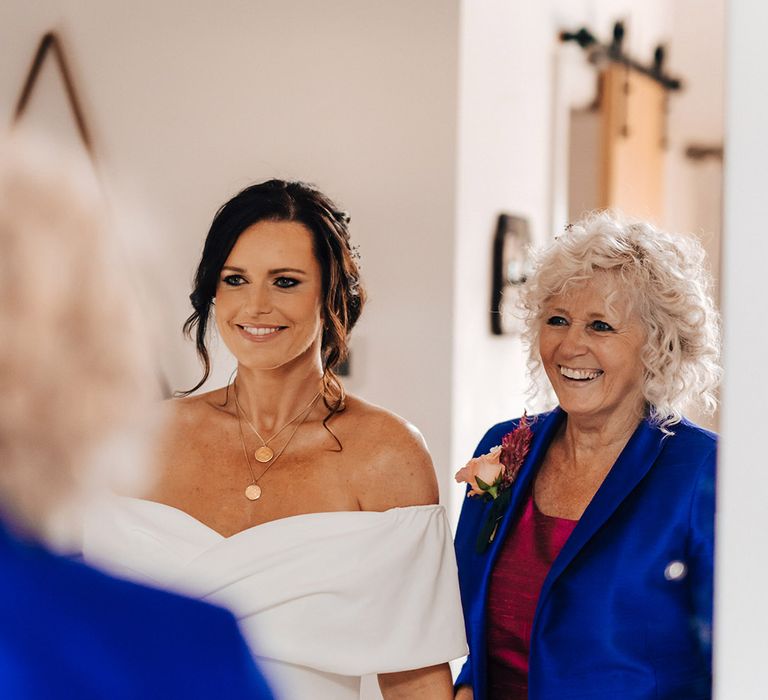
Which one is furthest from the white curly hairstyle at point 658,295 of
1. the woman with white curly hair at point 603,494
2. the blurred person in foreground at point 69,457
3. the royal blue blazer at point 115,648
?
the royal blue blazer at point 115,648

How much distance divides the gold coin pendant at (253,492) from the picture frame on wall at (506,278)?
0.35m

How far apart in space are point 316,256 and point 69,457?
0.45 metres

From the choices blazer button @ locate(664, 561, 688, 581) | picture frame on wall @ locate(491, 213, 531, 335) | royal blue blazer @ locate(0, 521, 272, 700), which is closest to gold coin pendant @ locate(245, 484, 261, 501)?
picture frame on wall @ locate(491, 213, 531, 335)

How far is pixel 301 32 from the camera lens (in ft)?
3.98

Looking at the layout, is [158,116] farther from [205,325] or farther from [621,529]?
[621,529]

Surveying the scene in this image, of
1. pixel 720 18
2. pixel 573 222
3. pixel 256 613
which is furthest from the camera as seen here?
pixel 720 18

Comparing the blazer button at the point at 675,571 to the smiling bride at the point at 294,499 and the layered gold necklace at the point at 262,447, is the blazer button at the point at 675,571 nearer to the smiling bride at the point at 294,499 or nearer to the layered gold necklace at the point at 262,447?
the smiling bride at the point at 294,499

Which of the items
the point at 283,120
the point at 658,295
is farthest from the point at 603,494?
the point at 283,120

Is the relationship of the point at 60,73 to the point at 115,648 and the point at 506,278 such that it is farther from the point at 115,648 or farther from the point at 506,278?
the point at 115,648

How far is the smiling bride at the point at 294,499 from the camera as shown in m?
1.17

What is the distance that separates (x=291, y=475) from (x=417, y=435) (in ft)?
0.53

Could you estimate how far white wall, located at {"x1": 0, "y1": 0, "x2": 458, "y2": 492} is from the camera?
121 cm

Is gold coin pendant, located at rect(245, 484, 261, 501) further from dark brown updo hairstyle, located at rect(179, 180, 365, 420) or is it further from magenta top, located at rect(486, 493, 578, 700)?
magenta top, located at rect(486, 493, 578, 700)

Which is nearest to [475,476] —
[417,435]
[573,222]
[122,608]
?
[417,435]
